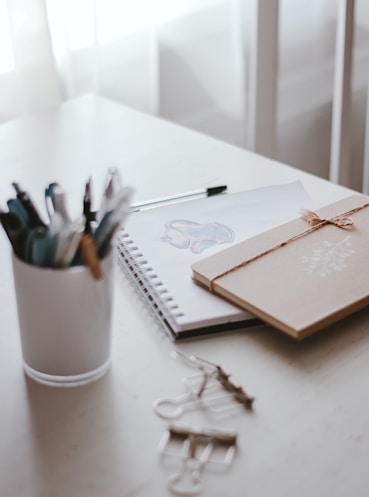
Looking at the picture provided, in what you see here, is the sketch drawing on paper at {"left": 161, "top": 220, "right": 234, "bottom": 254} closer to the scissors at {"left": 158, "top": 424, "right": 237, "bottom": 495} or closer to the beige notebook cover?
the beige notebook cover

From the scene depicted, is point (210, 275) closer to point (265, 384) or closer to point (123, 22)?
point (265, 384)

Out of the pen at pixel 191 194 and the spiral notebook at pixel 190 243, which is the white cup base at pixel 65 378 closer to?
the spiral notebook at pixel 190 243

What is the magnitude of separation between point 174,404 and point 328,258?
254 mm

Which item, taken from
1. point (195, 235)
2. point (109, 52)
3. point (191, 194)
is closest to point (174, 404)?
point (195, 235)

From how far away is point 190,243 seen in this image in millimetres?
950

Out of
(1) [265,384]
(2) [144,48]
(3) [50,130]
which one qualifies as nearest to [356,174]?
(2) [144,48]

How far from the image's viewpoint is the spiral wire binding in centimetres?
84

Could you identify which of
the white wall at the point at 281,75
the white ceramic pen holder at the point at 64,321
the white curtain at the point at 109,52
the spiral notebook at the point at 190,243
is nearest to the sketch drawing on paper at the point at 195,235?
the spiral notebook at the point at 190,243

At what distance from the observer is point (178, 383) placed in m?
0.77

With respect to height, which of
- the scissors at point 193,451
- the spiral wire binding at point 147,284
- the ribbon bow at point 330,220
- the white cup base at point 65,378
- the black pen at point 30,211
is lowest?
the scissors at point 193,451

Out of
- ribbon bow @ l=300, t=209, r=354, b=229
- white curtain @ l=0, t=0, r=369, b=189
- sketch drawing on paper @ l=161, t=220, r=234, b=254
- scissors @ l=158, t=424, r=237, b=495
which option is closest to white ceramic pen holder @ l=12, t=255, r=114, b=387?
scissors @ l=158, t=424, r=237, b=495

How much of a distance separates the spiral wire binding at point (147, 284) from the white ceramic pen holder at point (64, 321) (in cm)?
8

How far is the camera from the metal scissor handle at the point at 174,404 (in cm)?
73

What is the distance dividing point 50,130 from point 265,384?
0.68 meters
